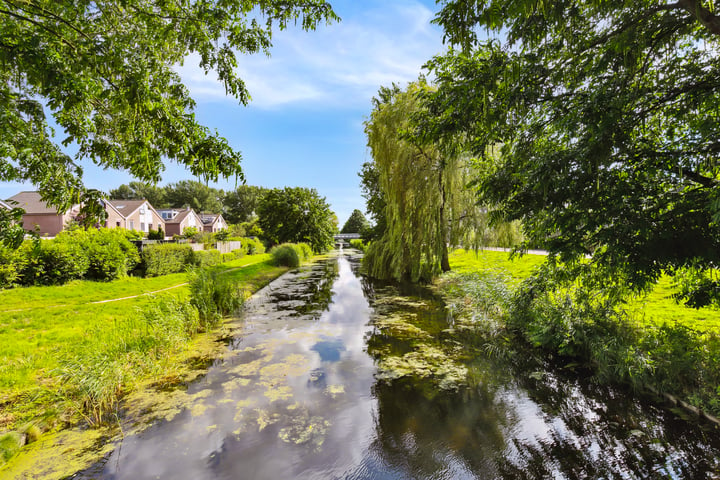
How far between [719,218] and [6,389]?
9.14 m

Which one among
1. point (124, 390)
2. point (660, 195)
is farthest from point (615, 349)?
point (124, 390)

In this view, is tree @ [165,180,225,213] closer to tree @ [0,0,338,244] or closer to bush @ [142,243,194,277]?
bush @ [142,243,194,277]

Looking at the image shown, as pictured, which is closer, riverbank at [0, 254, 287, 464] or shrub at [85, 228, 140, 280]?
riverbank at [0, 254, 287, 464]

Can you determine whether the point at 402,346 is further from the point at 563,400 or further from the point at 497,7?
the point at 497,7

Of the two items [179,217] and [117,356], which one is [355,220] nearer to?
[179,217]

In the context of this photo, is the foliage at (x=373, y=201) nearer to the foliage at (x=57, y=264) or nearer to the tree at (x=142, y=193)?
the foliage at (x=57, y=264)

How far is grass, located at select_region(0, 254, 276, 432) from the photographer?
441 centimetres

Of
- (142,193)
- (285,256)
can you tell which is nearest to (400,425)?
(285,256)

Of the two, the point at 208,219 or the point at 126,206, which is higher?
the point at 126,206

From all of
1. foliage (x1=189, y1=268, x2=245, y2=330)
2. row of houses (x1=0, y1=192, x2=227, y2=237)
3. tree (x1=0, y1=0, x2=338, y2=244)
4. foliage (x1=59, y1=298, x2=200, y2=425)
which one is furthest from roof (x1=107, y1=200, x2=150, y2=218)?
tree (x1=0, y1=0, x2=338, y2=244)

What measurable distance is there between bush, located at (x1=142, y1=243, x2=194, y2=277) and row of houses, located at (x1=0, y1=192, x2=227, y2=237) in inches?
115

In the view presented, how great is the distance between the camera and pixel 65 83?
3.16m

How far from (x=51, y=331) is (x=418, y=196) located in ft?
39.9

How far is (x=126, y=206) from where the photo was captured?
127ft
